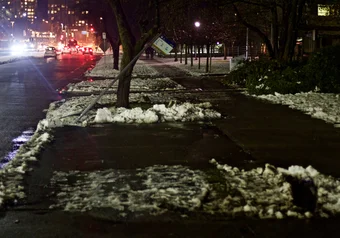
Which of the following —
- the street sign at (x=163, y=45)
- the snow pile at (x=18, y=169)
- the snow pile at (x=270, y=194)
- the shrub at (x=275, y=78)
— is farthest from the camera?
the shrub at (x=275, y=78)

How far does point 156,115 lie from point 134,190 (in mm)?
6194

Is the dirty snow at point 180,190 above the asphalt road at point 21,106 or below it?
below

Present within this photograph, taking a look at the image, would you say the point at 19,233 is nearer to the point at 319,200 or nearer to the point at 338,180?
the point at 319,200

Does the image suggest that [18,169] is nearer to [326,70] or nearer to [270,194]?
[270,194]

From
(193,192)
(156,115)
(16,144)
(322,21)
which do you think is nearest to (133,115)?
(156,115)

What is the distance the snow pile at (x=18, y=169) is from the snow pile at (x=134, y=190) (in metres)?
0.55

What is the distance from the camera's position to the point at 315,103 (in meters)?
16.1

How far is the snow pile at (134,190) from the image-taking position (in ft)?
21.2

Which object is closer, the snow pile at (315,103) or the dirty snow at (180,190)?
the dirty snow at (180,190)

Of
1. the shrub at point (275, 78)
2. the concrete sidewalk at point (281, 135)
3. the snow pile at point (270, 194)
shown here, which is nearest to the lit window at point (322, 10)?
the shrub at point (275, 78)

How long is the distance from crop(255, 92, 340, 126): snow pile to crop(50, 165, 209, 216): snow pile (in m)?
6.39

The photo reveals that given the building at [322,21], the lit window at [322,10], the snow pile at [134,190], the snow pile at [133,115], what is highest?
the lit window at [322,10]

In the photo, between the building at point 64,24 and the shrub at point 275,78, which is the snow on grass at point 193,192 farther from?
the building at point 64,24

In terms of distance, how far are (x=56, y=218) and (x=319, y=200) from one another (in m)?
3.31
